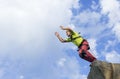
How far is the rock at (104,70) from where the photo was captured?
24.9 metres

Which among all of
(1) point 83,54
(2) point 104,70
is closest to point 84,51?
(1) point 83,54

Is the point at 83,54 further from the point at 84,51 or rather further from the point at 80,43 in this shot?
the point at 80,43

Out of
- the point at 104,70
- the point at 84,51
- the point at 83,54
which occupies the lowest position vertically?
the point at 104,70

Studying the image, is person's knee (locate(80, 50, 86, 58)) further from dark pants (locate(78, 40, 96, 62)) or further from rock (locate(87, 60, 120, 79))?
rock (locate(87, 60, 120, 79))

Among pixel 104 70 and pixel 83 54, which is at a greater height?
pixel 83 54

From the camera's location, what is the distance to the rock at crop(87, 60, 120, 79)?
81.8ft

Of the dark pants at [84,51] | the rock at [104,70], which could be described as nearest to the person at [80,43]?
the dark pants at [84,51]

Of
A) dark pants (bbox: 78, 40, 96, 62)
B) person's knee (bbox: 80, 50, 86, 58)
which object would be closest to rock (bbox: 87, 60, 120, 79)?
dark pants (bbox: 78, 40, 96, 62)

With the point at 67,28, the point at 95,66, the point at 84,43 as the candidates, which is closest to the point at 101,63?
the point at 95,66

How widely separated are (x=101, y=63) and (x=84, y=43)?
2320mm

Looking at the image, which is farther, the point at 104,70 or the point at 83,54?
the point at 83,54

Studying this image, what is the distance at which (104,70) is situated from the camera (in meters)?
25.0

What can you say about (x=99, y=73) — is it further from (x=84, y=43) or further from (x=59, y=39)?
(x=59, y=39)

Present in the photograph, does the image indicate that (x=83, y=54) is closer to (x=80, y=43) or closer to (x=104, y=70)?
(x=80, y=43)
